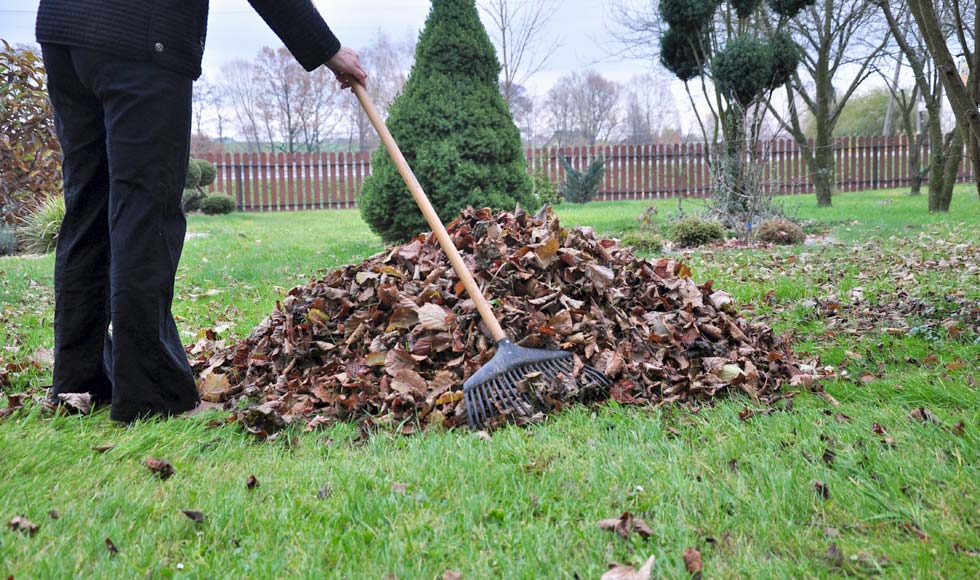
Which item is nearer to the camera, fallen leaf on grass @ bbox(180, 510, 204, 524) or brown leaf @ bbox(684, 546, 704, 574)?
brown leaf @ bbox(684, 546, 704, 574)

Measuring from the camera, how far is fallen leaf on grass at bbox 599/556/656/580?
143 centimetres

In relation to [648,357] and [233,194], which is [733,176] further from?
[233,194]

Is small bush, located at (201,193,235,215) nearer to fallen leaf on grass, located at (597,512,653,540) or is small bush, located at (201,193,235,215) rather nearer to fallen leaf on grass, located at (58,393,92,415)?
fallen leaf on grass, located at (58,393,92,415)

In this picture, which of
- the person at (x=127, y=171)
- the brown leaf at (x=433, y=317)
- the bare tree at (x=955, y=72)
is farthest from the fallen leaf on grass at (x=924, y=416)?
the person at (x=127, y=171)

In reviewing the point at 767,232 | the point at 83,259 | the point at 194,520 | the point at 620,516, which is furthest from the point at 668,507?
the point at 767,232

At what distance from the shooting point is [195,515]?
5.71 feet

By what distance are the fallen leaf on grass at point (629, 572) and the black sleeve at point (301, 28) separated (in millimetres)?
2090

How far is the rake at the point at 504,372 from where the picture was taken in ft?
8.11

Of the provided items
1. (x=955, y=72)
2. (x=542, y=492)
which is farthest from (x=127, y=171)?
(x=955, y=72)

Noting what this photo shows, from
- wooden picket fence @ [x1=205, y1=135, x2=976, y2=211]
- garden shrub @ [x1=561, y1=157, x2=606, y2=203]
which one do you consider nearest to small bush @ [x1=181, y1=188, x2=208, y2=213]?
wooden picket fence @ [x1=205, y1=135, x2=976, y2=211]

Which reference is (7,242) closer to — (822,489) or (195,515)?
(195,515)

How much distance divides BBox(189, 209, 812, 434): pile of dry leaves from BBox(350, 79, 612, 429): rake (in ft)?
0.25

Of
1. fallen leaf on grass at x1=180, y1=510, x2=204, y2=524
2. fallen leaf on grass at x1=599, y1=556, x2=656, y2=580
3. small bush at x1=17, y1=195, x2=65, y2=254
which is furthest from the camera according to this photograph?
small bush at x1=17, y1=195, x2=65, y2=254

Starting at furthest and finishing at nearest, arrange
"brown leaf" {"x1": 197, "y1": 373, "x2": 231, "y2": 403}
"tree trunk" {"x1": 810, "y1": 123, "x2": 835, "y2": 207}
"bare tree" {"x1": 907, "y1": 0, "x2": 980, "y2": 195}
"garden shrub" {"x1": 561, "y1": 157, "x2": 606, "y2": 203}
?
"garden shrub" {"x1": 561, "y1": 157, "x2": 606, "y2": 203}
"tree trunk" {"x1": 810, "y1": 123, "x2": 835, "y2": 207}
"bare tree" {"x1": 907, "y1": 0, "x2": 980, "y2": 195}
"brown leaf" {"x1": 197, "y1": 373, "x2": 231, "y2": 403}
